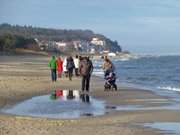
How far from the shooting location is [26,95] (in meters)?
23.3

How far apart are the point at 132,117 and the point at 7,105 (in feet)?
17.2

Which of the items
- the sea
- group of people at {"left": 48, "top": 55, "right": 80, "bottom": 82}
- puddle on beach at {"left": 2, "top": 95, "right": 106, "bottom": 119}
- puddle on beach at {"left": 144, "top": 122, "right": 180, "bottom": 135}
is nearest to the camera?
puddle on beach at {"left": 144, "top": 122, "right": 180, "bottom": 135}

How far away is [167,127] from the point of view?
44.0 ft

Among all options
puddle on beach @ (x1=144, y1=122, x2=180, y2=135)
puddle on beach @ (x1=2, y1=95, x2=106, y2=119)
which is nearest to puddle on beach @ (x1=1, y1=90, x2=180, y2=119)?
puddle on beach @ (x1=2, y1=95, x2=106, y2=119)

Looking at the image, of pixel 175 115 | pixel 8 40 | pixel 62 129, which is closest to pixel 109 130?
pixel 62 129

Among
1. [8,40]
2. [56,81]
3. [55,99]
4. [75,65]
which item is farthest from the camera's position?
[8,40]

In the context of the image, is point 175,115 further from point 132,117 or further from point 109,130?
point 109,130

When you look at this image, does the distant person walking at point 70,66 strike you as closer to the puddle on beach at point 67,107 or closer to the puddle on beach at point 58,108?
the puddle on beach at point 67,107

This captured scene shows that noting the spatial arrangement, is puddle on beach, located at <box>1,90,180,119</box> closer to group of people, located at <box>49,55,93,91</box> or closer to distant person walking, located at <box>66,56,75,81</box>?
group of people, located at <box>49,55,93,91</box>

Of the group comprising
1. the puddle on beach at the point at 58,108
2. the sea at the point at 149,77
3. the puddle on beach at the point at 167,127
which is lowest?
the sea at the point at 149,77

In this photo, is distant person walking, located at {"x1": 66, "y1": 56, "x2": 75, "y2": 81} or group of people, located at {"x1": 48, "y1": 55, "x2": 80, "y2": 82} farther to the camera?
distant person walking, located at {"x1": 66, "y1": 56, "x2": 75, "y2": 81}

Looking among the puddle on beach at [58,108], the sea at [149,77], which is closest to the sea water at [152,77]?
the sea at [149,77]

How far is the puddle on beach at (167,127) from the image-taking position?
1257 centimetres

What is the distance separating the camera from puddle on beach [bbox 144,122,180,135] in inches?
495
